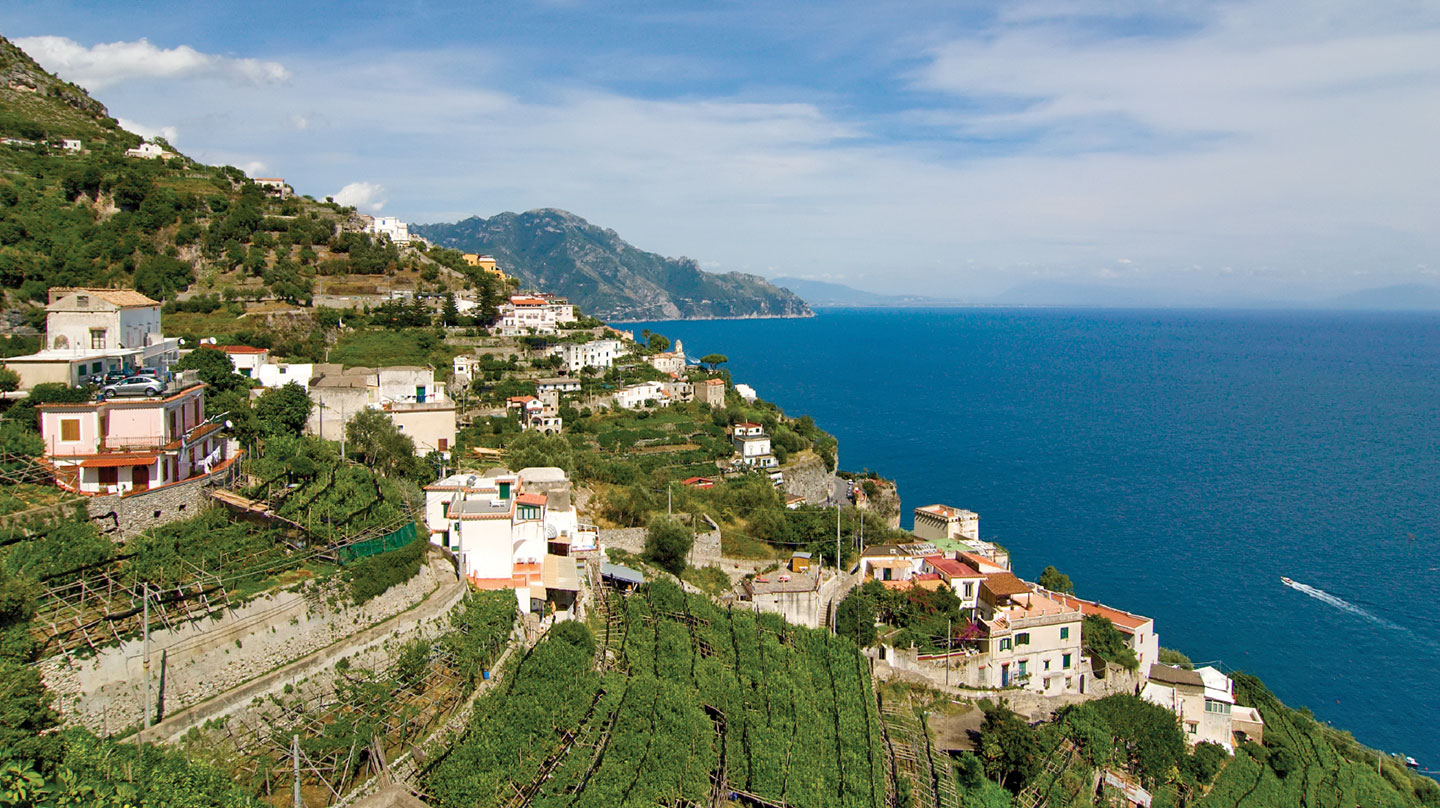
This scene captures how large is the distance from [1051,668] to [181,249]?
49372 millimetres

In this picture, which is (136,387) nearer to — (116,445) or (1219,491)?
(116,445)

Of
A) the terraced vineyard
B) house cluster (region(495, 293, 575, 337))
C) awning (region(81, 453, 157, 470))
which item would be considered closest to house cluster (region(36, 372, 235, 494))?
awning (region(81, 453, 157, 470))

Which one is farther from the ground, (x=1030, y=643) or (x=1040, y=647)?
(x=1030, y=643)

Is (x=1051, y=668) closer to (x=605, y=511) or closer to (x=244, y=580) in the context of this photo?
(x=605, y=511)

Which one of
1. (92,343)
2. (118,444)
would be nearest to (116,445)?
(118,444)

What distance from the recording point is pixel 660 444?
143 feet

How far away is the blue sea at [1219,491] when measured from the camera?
111 ft

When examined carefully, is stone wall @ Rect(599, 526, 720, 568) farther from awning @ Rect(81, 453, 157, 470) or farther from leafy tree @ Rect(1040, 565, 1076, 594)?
awning @ Rect(81, 453, 157, 470)

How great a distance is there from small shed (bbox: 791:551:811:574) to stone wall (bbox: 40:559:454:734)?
1565cm

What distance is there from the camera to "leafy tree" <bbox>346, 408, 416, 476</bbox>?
2600 cm

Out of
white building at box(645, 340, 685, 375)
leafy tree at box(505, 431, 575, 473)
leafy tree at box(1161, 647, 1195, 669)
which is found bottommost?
leafy tree at box(1161, 647, 1195, 669)

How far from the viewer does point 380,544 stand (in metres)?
16.5

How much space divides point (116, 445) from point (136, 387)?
6.22 ft

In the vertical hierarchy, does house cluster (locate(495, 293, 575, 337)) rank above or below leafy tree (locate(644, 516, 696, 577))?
above
